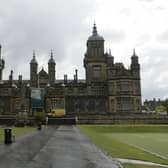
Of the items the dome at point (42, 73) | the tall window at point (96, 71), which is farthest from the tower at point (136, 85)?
the dome at point (42, 73)

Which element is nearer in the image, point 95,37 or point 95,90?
point 95,90

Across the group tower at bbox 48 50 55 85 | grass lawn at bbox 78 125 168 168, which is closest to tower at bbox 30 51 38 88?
tower at bbox 48 50 55 85

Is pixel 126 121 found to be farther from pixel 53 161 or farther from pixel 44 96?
pixel 53 161

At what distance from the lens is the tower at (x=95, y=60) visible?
104m

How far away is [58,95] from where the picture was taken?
98625 mm

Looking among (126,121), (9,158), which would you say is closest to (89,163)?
(9,158)

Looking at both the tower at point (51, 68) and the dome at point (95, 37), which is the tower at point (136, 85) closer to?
the dome at point (95, 37)

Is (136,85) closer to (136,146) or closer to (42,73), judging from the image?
(42,73)

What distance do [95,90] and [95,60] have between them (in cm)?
1045

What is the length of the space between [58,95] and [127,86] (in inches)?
791

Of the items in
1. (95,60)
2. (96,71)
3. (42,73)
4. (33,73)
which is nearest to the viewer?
(95,60)

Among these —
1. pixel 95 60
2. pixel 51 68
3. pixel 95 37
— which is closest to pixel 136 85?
pixel 95 60

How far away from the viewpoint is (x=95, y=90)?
9912 centimetres

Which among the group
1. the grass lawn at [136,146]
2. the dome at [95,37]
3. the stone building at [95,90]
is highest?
the dome at [95,37]
